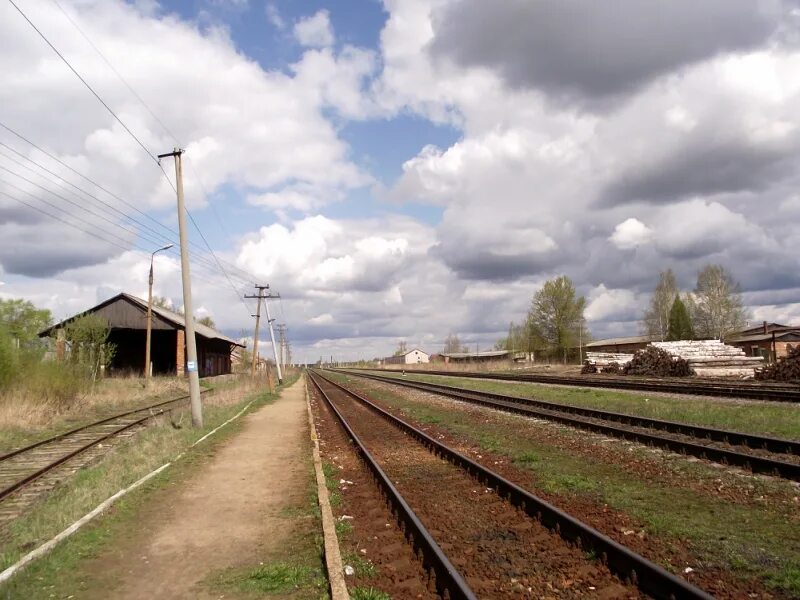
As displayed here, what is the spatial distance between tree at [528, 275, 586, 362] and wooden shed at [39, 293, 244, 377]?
141 ft

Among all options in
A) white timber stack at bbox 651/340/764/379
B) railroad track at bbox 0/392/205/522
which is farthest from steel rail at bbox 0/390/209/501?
white timber stack at bbox 651/340/764/379

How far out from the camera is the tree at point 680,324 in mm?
65875

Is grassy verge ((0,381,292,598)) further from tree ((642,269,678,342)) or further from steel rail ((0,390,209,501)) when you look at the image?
tree ((642,269,678,342))

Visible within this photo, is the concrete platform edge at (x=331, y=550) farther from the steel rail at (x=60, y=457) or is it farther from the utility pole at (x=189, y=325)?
the utility pole at (x=189, y=325)

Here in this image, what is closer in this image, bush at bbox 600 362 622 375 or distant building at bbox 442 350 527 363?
bush at bbox 600 362 622 375

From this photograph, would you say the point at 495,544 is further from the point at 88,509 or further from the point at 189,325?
the point at 189,325

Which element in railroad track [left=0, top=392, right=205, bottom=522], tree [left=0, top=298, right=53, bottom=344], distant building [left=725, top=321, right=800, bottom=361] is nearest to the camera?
railroad track [left=0, top=392, right=205, bottom=522]

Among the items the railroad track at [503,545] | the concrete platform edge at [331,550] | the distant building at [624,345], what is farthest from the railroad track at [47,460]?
the distant building at [624,345]

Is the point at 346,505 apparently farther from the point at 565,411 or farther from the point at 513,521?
the point at 565,411

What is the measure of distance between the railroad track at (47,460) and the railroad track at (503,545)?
6286 mm

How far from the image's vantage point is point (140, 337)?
52250 mm

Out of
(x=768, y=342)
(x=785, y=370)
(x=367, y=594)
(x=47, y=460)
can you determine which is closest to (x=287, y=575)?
(x=367, y=594)

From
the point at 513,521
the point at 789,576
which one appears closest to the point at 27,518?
the point at 513,521

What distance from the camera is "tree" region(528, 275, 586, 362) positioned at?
79.6m
